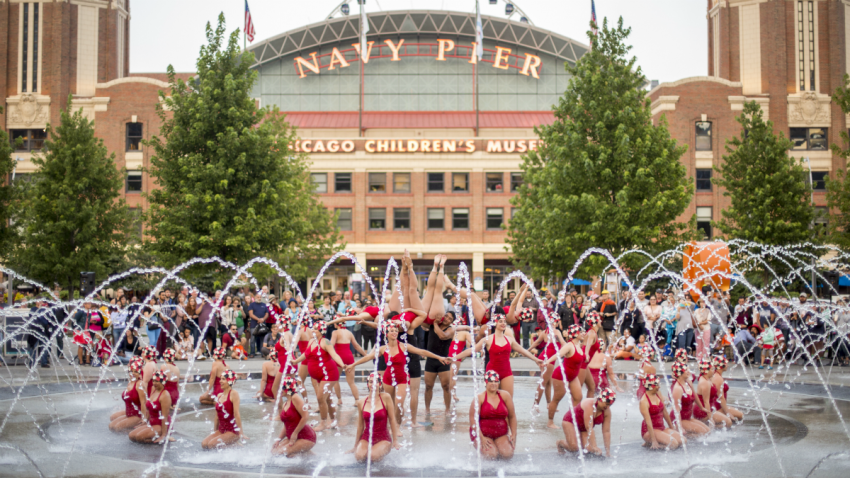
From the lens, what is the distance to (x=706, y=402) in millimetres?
10820

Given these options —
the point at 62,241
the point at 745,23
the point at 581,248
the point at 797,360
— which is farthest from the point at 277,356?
the point at 745,23

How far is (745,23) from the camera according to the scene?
55031 millimetres

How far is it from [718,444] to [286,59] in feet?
204

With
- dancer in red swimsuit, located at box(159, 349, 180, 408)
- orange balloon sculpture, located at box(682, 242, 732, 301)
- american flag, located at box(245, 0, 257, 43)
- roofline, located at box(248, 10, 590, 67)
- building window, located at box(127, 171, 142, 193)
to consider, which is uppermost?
roofline, located at box(248, 10, 590, 67)

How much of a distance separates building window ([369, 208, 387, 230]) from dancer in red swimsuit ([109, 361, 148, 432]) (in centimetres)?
4473

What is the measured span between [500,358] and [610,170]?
17.7 metres

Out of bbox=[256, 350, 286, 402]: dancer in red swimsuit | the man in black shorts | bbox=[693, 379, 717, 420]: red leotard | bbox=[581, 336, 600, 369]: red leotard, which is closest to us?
bbox=[693, 379, 717, 420]: red leotard

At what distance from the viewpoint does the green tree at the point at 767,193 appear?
30875mm

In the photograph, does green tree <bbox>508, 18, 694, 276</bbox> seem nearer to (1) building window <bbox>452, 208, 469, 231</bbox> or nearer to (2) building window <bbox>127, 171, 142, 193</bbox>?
(1) building window <bbox>452, 208, 469, 231</bbox>

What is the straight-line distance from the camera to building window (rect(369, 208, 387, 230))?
55.8 meters

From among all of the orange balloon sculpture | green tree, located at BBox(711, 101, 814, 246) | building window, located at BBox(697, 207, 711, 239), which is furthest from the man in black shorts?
building window, located at BBox(697, 207, 711, 239)

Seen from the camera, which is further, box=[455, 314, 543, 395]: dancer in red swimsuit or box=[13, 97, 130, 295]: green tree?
box=[13, 97, 130, 295]: green tree

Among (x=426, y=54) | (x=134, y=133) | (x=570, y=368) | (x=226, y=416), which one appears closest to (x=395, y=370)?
(x=226, y=416)

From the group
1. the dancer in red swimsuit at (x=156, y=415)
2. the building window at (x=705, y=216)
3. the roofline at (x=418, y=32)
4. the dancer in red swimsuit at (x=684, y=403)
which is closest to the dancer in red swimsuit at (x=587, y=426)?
the dancer in red swimsuit at (x=684, y=403)
